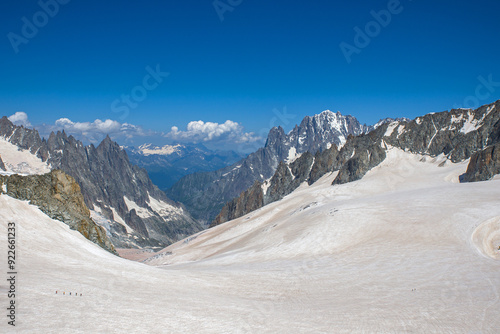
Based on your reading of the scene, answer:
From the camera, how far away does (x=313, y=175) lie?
155 m

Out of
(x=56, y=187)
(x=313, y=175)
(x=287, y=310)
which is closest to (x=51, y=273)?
(x=287, y=310)

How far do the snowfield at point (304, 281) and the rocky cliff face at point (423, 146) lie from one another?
5789cm

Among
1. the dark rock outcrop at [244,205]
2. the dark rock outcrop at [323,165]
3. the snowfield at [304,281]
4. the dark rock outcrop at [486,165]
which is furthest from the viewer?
the dark rock outcrop at [244,205]

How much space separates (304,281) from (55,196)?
28.0 meters

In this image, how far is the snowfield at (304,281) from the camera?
13.9m

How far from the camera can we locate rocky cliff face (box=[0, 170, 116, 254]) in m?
30.0

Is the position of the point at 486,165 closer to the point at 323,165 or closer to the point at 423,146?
the point at 423,146

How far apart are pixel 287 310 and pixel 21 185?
2812 centimetres

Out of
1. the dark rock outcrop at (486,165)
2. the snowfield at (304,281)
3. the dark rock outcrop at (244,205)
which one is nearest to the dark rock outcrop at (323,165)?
the dark rock outcrop at (244,205)

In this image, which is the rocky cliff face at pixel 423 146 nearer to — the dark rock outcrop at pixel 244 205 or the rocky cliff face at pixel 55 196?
the dark rock outcrop at pixel 244 205

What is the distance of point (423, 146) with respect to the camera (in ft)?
437

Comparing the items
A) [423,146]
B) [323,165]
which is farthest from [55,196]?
[423,146]

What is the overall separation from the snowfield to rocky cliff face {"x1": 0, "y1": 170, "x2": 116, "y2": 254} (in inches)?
75.7

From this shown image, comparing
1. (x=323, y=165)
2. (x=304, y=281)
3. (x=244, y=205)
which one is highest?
(x=323, y=165)
